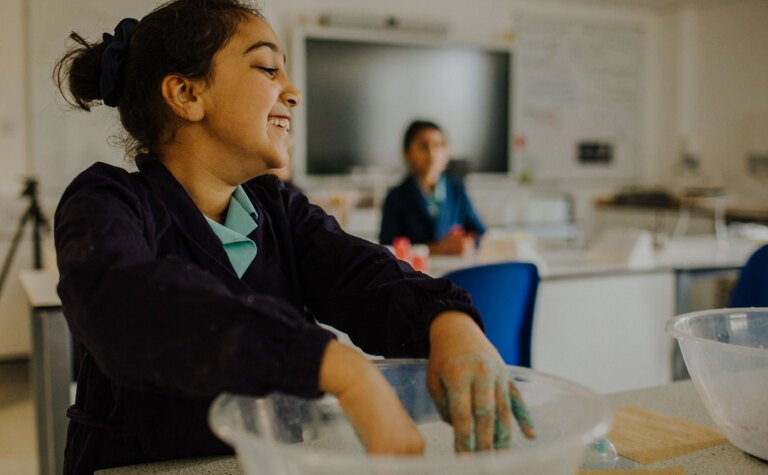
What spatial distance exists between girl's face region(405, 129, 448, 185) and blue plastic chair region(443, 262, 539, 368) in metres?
1.39

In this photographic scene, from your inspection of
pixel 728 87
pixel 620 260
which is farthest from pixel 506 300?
pixel 728 87

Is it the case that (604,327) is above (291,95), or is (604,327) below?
below

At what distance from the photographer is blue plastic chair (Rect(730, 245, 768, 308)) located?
169 cm

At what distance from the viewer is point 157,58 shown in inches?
38.6

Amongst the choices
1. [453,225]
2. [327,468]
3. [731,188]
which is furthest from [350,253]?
[731,188]

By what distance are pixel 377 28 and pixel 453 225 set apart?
2364mm

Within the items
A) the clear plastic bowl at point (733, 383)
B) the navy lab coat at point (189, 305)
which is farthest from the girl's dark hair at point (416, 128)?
the clear plastic bowl at point (733, 383)

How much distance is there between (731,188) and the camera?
638cm

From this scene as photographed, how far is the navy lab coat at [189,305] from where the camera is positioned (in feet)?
1.90

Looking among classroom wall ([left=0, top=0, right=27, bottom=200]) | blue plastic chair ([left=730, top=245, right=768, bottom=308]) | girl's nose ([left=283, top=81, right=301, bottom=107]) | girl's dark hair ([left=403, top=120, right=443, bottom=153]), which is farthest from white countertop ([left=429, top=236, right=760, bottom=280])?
classroom wall ([left=0, top=0, right=27, bottom=200])

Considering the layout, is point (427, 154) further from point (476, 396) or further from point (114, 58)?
point (476, 396)

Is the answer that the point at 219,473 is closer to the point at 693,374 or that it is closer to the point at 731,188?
the point at 693,374

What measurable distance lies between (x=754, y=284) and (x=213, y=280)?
1.48 meters

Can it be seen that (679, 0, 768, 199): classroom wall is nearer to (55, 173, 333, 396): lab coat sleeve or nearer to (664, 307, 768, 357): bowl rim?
(664, 307, 768, 357): bowl rim
